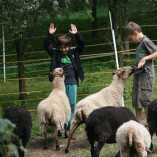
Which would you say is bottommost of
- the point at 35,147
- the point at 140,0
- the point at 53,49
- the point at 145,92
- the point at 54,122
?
the point at 35,147

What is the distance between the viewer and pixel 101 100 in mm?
7578

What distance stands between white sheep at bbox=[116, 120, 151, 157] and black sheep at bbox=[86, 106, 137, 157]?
0.73m

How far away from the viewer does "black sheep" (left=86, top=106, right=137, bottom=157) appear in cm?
622

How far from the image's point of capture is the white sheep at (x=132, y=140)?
5.33 meters

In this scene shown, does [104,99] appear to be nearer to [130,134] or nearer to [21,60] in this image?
[130,134]

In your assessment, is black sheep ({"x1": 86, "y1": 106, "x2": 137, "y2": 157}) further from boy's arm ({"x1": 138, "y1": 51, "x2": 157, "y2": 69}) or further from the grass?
boy's arm ({"x1": 138, "y1": 51, "x2": 157, "y2": 69})

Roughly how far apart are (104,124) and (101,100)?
4.48ft

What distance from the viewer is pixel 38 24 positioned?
11.1m

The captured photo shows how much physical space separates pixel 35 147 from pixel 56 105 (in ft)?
3.21

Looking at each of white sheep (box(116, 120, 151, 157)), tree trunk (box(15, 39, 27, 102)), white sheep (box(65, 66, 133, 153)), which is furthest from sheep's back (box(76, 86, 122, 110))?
tree trunk (box(15, 39, 27, 102))

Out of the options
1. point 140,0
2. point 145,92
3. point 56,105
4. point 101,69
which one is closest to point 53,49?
point 56,105

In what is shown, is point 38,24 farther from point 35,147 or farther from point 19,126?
point 19,126

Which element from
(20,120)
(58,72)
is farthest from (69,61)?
(20,120)

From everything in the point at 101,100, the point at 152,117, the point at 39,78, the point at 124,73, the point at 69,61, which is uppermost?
the point at 69,61
